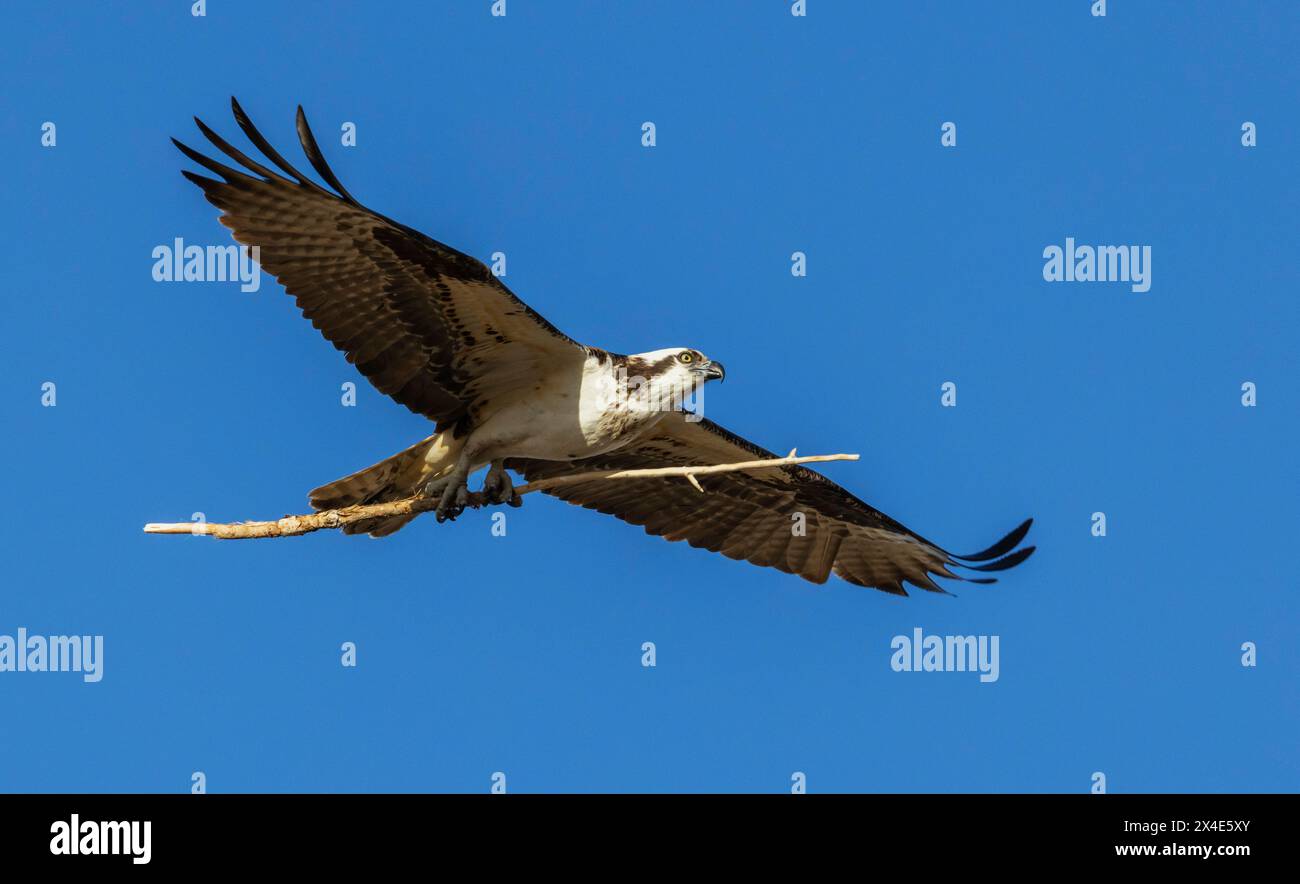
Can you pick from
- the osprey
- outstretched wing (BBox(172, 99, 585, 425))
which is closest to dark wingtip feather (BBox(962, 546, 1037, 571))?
the osprey

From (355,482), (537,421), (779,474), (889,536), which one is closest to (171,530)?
(355,482)

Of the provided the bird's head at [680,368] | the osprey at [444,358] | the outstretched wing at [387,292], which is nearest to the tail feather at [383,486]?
the osprey at [444,358]

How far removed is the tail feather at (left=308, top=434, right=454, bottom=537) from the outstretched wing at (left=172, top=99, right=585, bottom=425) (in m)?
0.41

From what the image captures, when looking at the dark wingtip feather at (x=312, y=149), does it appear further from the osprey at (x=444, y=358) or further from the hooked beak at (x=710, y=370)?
the hooked beak at (x=710, y=370)

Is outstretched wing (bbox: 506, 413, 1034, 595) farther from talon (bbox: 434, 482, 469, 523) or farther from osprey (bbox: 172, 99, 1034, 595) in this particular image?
talon (bbox: 434, 482, 469, 523)

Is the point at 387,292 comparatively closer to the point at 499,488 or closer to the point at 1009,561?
the point at 499,488

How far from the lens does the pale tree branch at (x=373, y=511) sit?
10.2m

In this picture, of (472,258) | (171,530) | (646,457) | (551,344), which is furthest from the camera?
(646,457)

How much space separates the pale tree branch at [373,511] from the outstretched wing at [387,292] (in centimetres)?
102

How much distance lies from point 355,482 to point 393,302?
A: 4.90 feet

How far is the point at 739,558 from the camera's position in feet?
50.3

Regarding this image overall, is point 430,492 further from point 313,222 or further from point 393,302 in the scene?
point 313,222

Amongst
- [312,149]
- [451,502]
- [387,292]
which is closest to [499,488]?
[451,502]

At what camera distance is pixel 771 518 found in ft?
50.5
